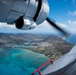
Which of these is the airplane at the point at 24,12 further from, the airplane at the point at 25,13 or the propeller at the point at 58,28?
the propeller at the point at 58,28

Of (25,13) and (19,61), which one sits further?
(19,61)

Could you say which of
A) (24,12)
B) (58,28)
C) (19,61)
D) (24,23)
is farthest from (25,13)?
(19,61)

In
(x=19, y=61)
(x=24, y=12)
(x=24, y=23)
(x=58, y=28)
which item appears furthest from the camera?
(x=19, y=61)

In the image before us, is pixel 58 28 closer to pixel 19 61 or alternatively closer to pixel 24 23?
pixel 24 23

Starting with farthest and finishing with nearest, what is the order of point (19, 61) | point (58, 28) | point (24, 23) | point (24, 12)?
point (19, 61)
point (58, 28)
point (24, 23)
point (24, 12)

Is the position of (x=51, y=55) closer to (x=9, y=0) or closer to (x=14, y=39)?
(x=14, y=39)

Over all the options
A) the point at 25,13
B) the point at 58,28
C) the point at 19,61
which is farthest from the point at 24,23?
the point at 19,61

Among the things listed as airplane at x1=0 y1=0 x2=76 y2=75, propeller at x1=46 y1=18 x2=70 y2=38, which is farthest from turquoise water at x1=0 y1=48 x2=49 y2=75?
airplane at x1=0 y1=0 x2=76 y2=75

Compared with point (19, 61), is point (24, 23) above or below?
above
